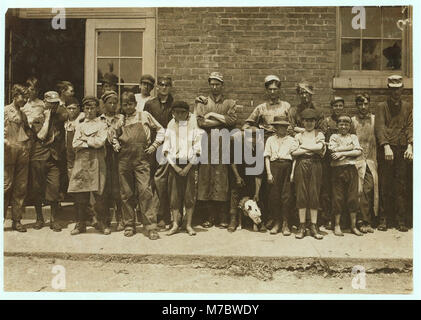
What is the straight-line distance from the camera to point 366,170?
5.77 m

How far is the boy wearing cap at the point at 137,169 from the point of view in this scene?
18.9 ft

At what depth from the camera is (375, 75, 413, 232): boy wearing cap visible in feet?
18.8

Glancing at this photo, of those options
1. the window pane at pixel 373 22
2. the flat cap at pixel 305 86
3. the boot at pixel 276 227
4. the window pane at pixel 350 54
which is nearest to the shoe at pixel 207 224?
the boot at pixel 276 227

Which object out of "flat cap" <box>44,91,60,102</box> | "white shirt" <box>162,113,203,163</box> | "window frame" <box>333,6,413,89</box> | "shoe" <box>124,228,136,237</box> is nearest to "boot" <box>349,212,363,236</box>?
"window frame" <box>333,6,413,89</box>

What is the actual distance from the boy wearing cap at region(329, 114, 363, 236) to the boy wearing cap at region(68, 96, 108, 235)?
2875 millimetres

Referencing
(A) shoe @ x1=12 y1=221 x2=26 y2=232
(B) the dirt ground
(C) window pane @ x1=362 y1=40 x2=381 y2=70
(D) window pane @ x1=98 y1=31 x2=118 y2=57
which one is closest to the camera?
(B) the dirt ground

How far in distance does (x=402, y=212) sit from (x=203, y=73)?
3083mm

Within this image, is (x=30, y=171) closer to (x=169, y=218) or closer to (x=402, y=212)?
(x=169, y=218)

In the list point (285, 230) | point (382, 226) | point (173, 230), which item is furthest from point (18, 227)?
point (382, 226)

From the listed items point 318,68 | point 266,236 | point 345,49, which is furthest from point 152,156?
point 345,49

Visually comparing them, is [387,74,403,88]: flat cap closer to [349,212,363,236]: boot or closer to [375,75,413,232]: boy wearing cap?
[375,75,413,232]: boy wearing cap

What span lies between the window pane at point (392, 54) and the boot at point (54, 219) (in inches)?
183

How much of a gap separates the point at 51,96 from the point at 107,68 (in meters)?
0.82

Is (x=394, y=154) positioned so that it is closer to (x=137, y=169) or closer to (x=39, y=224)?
(x=137, y=169)
